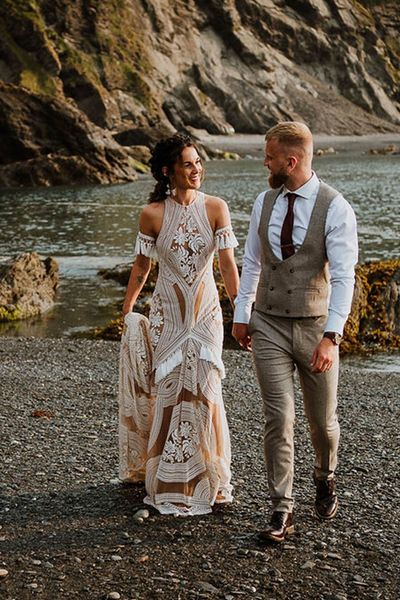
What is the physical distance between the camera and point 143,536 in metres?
6.96

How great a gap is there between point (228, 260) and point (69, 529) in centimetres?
→ 226

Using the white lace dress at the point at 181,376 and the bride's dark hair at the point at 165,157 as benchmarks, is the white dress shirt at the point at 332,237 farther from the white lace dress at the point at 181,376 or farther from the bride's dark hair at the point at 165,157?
the bride's dark hair at the point at 165,157

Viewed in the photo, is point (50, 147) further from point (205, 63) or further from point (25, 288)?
point (205, 63)

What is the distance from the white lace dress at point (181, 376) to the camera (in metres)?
7.35

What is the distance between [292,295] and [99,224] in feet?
114

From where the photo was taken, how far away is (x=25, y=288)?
22031 mm

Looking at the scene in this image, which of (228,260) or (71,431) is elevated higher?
(228,260)

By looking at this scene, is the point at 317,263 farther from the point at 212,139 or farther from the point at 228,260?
the point at 212,139

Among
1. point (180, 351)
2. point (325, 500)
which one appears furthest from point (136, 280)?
point (325, 500)

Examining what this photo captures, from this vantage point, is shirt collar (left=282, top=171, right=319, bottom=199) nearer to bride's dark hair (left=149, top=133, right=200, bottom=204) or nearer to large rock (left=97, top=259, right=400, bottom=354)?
bride's dark hair (left=149, top=133, right=200, bottom=204)

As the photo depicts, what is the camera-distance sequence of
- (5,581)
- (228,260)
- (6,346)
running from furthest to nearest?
(6,346), (228,260), (5,581)

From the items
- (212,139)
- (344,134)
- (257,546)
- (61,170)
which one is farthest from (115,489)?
(344,134)

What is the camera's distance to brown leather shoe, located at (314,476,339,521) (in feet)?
23.4

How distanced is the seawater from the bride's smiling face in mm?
12213
